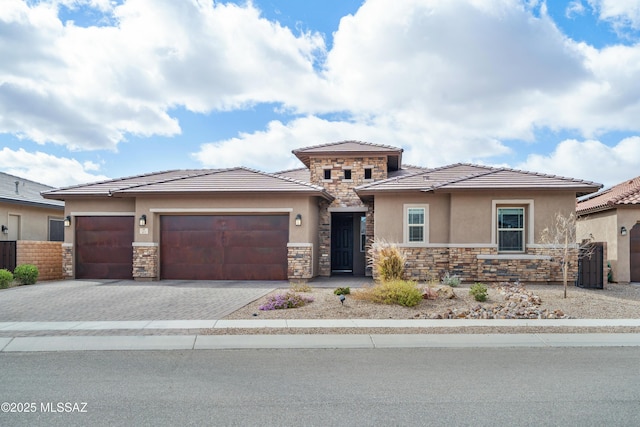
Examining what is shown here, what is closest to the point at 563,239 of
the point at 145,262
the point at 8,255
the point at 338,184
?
the point at 338,184

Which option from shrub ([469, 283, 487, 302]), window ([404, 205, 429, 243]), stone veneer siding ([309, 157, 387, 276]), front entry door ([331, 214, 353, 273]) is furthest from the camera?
front entry door ([331, 214, 353, 273])

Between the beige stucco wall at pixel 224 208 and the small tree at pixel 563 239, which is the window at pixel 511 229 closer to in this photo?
the small tree at pixel 563 239

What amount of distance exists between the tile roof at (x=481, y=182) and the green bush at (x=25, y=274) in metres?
11.9

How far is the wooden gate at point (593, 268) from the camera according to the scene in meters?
15.6

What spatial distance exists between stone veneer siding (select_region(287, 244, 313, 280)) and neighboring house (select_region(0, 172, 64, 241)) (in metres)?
12.1

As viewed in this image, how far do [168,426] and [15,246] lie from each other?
15843 mm

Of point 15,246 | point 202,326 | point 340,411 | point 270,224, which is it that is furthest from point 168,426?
point 15,246

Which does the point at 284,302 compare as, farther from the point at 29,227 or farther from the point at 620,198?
the point at 29,227

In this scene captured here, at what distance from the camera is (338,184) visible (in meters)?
20.4

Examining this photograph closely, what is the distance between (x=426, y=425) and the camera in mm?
4934

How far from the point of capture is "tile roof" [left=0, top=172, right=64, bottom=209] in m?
20.2

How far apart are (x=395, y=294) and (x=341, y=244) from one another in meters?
9.29

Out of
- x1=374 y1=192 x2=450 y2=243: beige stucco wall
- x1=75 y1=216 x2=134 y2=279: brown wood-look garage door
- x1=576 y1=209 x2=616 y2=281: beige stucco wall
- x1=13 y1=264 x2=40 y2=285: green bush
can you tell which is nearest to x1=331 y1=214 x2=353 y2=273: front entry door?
x1=374 y1=192 x2=450 y2=243: beige stucco wall

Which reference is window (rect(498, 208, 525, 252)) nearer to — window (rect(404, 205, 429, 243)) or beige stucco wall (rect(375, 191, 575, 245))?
beige stucco wall (rect(375, 191, 575, 245))
